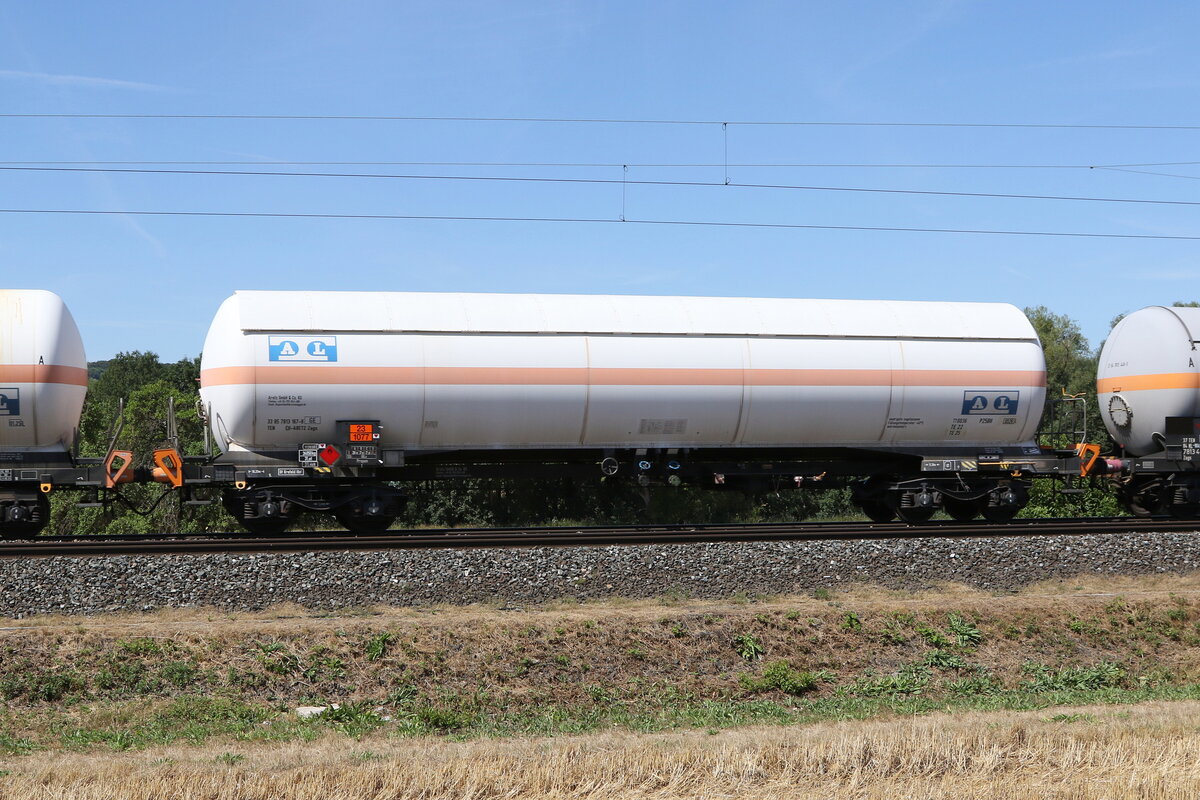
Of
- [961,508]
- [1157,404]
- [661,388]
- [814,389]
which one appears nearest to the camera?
[661,388]

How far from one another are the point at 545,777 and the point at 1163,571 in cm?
1199

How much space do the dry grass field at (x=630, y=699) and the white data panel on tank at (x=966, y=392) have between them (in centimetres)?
412

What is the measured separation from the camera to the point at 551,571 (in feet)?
47.0

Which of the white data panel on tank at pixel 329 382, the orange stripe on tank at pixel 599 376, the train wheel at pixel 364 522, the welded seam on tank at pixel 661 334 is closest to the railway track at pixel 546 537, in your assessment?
→ the train wheel at pixel 364 522

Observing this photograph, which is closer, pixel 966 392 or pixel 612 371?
pixel 612 371

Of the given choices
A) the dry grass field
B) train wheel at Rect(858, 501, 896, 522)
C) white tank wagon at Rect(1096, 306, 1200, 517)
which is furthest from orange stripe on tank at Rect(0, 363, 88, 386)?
white tank wagon at Rect(1096, 306, 1200, 517)

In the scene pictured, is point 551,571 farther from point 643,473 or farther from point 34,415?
point 34,415

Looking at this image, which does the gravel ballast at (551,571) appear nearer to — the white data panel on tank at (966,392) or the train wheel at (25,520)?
the white data panel on tank at (966,392)

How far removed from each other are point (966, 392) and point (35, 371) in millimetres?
15444

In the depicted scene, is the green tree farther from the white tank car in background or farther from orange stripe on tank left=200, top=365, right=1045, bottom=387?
orange stripe on tank left=200, top=365, right=1045, bottom=387

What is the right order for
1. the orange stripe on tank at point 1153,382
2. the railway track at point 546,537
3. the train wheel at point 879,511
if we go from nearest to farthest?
the railway track at point 546,537
the orange stripe on tank at point 1153,382
the train wheel at point 879,511

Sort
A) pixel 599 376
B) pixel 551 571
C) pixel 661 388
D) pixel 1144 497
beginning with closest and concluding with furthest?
pixel 551 571
pixel 599 376
pixel 661 388
pixel 1144 497

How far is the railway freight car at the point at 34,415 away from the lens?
16438 mm

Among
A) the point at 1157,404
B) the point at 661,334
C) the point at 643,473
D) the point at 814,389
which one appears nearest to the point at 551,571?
the point at 643,473
